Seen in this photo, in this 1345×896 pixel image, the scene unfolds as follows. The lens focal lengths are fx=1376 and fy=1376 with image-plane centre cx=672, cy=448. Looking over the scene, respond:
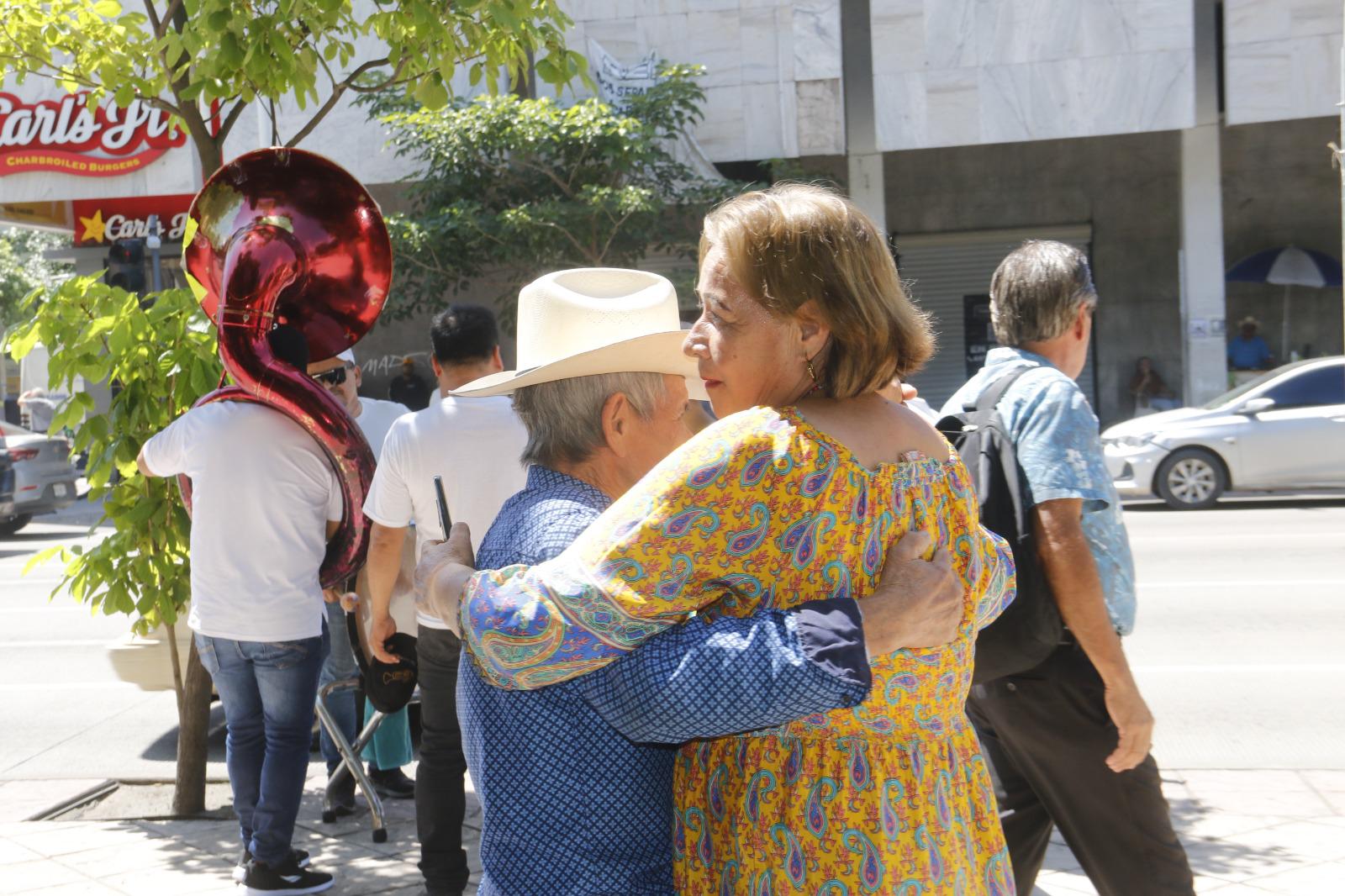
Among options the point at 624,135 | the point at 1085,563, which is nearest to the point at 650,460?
the point at 1085,563

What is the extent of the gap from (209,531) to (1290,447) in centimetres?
1270

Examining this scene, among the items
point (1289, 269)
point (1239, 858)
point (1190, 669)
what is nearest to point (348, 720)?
point (1239, 858)

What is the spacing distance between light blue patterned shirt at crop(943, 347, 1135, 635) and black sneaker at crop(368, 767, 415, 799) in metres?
3.30

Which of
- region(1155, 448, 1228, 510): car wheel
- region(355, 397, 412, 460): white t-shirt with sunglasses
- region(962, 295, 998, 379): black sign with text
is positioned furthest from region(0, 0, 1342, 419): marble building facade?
region(355, 397, 412, 460): white t-shirt with sunglasses

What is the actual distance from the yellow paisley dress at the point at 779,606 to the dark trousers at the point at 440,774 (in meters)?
2.37

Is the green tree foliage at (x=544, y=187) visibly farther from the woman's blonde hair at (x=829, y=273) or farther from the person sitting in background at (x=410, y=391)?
the woman's blonde hair at (x=829, y=273)

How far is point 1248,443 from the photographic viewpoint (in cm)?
1435

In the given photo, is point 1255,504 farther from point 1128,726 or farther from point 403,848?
point 1128,726

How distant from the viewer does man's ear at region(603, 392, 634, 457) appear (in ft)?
7.17

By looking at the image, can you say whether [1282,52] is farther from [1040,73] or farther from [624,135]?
[624,135]

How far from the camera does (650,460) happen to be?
2.24 meters

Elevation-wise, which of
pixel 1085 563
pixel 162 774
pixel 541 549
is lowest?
pixel 162 774

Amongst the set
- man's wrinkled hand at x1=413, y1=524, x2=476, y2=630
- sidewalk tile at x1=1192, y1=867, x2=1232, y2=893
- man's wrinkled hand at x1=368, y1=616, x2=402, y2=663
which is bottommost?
sidewalk tile at x1=1192, y1=867, x2=1232, y2=893

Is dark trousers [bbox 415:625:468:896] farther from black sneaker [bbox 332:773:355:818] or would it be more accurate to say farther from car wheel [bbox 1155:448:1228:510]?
car wheel [bbox 1155:448:1228:510]
